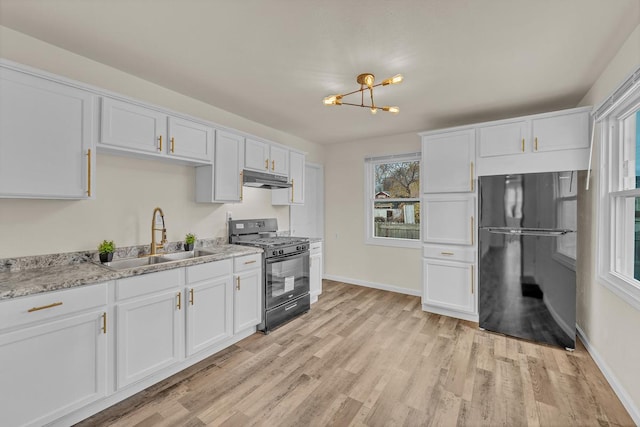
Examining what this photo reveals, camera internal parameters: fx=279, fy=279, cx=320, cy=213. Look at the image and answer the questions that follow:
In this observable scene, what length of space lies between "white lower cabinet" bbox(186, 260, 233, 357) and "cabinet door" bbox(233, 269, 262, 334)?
0.23 feet

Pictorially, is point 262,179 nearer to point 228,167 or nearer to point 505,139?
point 228,167

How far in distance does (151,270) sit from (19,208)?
101 cm

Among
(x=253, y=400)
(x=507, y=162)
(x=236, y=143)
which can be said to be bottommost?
(x=253, y=400)

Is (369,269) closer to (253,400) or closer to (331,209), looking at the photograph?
(331,209)

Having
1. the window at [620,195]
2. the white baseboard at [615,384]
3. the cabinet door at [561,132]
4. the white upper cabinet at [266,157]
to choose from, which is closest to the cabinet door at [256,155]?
the white upper cabinet at [266,157]

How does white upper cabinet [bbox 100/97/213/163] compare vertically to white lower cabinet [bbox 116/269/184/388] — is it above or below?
above

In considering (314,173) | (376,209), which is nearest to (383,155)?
(376,209)

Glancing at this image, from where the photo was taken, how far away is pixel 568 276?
2754 mm

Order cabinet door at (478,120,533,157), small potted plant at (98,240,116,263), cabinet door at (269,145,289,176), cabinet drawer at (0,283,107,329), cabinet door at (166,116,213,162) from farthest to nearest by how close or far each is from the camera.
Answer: cabinet door at (269,145,289,176), cabinet door at (478,120,533,157), cabinet door at (166,116,213,162), small potted plant at (98,240,116,263), cabinet drawer at (0,283,107,329)

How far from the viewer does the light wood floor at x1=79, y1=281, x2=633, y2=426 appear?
187 centimetres

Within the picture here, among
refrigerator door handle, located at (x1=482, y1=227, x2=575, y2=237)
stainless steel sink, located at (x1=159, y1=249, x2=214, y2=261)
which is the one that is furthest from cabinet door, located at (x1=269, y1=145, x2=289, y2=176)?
refrigerator door handle, located at (x1=482, y1=227, x2=575, y2=237)

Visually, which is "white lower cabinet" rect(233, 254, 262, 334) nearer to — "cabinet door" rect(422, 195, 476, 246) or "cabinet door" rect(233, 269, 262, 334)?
"cabinet door" rect(233, 269, 262, 334)

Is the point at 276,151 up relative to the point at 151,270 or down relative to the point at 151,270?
up

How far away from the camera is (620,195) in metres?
2.20
